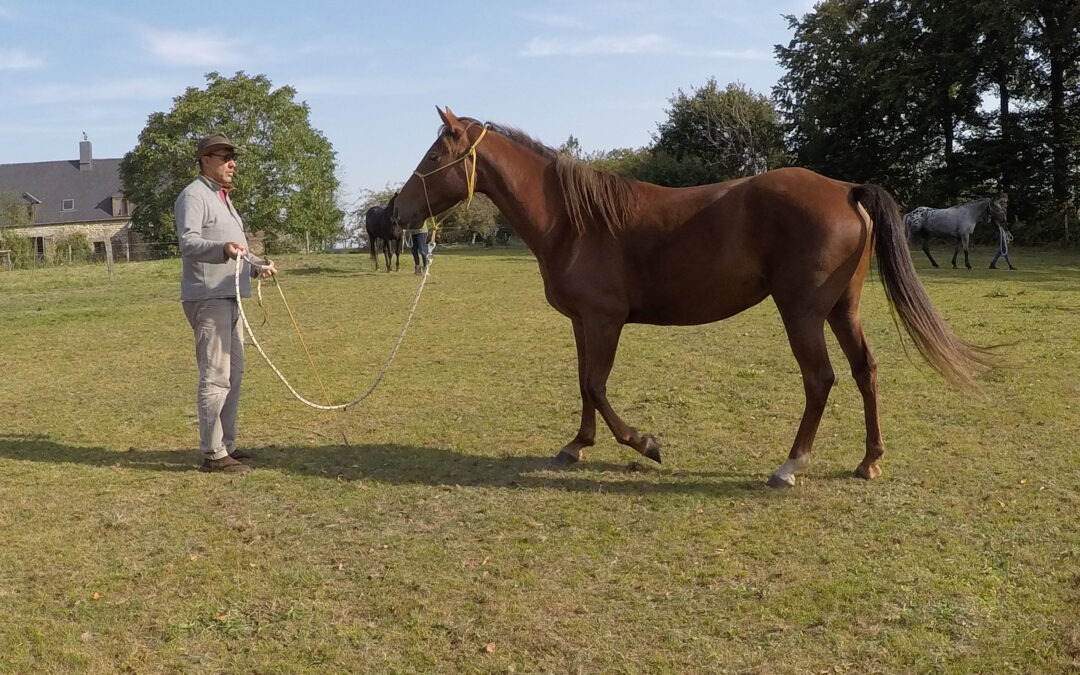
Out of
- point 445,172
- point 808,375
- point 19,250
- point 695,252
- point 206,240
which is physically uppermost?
point 19,250

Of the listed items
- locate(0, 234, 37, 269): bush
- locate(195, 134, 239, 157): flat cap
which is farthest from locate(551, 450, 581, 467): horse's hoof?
locate(0, 234, 37, 269): bush

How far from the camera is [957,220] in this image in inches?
850

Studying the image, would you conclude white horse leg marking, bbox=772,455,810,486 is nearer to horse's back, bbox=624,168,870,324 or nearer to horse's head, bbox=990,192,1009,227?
horse's back, bbox=624,168,870,324

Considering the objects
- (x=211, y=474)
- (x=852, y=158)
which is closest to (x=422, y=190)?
(x=211, y=474)

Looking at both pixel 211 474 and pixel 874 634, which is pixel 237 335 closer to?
pixel 211 474

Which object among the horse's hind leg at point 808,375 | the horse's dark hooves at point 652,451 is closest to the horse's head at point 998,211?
the horse's hind leg at point 808,375

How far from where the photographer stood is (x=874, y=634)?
3217 mm

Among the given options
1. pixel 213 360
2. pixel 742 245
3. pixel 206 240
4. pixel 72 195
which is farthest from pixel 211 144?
pixel 72 195

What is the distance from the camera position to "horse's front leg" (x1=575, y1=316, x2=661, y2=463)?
545 centimetres

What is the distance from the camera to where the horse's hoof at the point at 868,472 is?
16.9 feet

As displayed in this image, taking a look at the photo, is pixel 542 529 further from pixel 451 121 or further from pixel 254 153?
pixel 254 153

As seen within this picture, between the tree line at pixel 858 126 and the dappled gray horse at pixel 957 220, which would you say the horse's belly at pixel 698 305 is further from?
the tree line at pixel 858 126

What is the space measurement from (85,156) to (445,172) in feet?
236

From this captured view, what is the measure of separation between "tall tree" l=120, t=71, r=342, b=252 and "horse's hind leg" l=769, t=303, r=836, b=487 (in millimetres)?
39546
